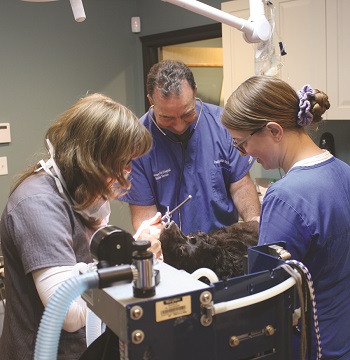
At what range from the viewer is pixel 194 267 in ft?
4.76

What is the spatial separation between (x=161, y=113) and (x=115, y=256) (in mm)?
1326

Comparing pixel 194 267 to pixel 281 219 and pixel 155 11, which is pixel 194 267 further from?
pixel 155 11

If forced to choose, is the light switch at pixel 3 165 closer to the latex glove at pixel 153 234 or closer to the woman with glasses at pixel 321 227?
the latex glove at pixel 153 234

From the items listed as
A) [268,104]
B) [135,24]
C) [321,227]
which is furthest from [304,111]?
[135,24]

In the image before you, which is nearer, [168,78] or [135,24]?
[168,78]

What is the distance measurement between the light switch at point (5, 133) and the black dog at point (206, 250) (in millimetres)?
2165

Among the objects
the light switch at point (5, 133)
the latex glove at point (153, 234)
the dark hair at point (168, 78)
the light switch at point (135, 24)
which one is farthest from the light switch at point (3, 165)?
the latex glove at point (153, 234)

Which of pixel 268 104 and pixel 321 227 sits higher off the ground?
pixel 268 104

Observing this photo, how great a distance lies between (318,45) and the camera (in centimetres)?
269

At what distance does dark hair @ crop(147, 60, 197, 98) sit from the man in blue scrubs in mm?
59

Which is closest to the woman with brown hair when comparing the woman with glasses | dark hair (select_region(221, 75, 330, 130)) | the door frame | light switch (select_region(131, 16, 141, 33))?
dark hair (select_region(221, 75, 330, 130))

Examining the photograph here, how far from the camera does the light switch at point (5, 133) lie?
10.9ft

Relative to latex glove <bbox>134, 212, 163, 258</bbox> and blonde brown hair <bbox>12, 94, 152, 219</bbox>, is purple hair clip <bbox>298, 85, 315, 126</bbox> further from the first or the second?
latex glove <bbox>134, 212, 163, 258</bbox>

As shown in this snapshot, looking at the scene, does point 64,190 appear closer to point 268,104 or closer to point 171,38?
point 268,104
